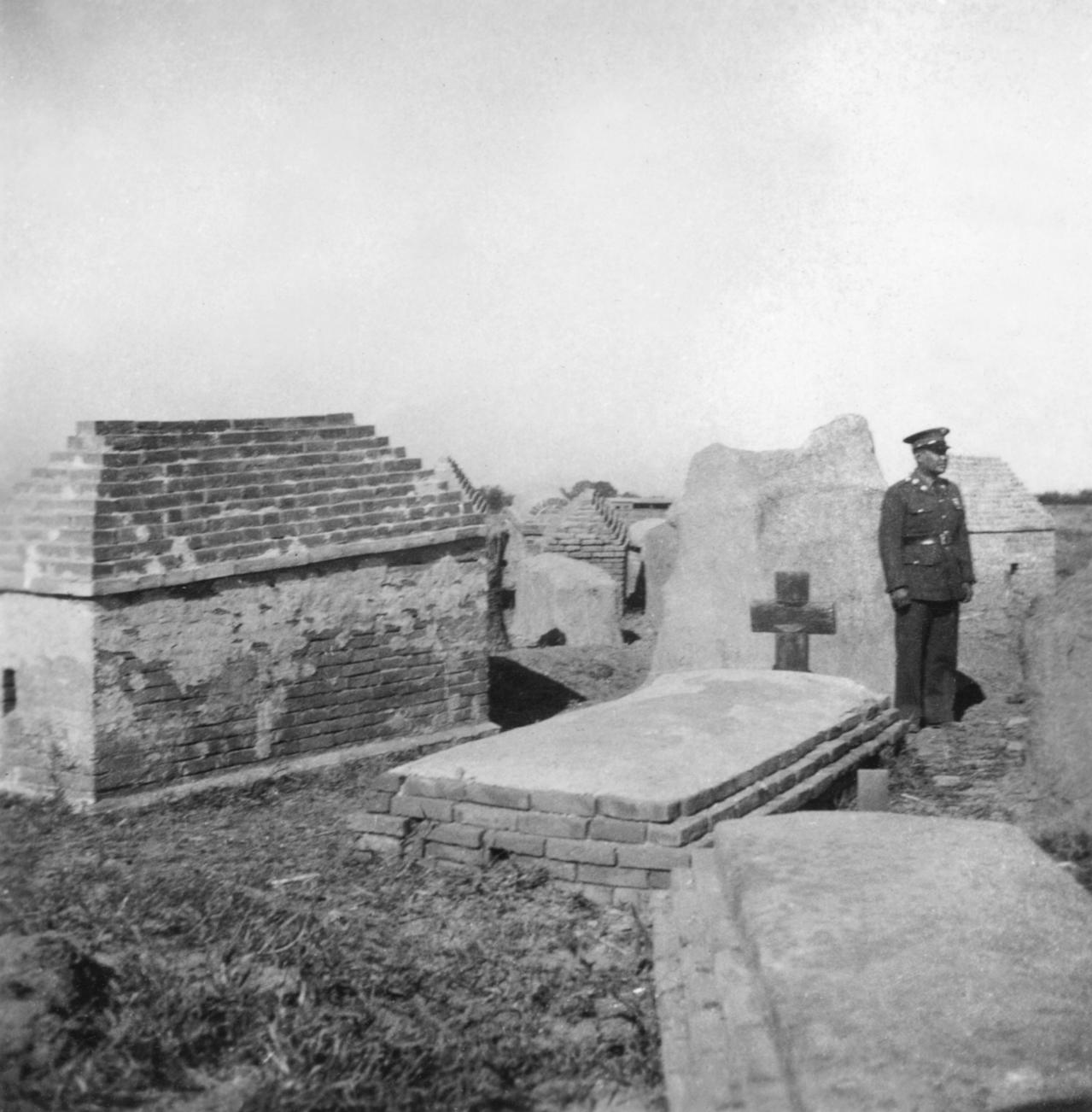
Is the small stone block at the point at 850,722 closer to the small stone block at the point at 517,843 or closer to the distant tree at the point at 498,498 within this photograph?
the small stone block at the point at 517,843

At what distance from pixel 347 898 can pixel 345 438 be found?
376cm

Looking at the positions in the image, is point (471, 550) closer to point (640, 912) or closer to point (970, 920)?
point (640, 912)

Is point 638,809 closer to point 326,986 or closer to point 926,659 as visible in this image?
point 326,986

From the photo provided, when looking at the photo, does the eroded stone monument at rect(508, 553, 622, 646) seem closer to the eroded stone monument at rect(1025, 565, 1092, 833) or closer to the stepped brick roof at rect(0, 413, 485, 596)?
the stepped brick roof at rect(0, 413, 485, 596)

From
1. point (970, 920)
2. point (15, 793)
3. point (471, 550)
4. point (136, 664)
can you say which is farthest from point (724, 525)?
point (970, 920)

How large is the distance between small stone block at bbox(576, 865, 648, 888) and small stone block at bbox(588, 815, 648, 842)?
113mm

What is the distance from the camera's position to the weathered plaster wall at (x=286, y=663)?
636 cm

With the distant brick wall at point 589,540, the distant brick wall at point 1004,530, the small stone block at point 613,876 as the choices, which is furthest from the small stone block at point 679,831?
the distant brick wall at point 1004,530

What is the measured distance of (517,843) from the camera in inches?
188

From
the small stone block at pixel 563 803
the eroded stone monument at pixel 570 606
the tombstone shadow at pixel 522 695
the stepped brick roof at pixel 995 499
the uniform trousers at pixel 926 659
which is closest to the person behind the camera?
the small stone block at pixel 563 803

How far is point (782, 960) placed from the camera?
310 centimetres

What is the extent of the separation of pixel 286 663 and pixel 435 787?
2.23 metres

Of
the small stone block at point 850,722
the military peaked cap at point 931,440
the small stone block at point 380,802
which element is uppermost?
the military peaked cap at point 931,440

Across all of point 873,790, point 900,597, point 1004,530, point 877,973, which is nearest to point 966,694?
point 900,597
